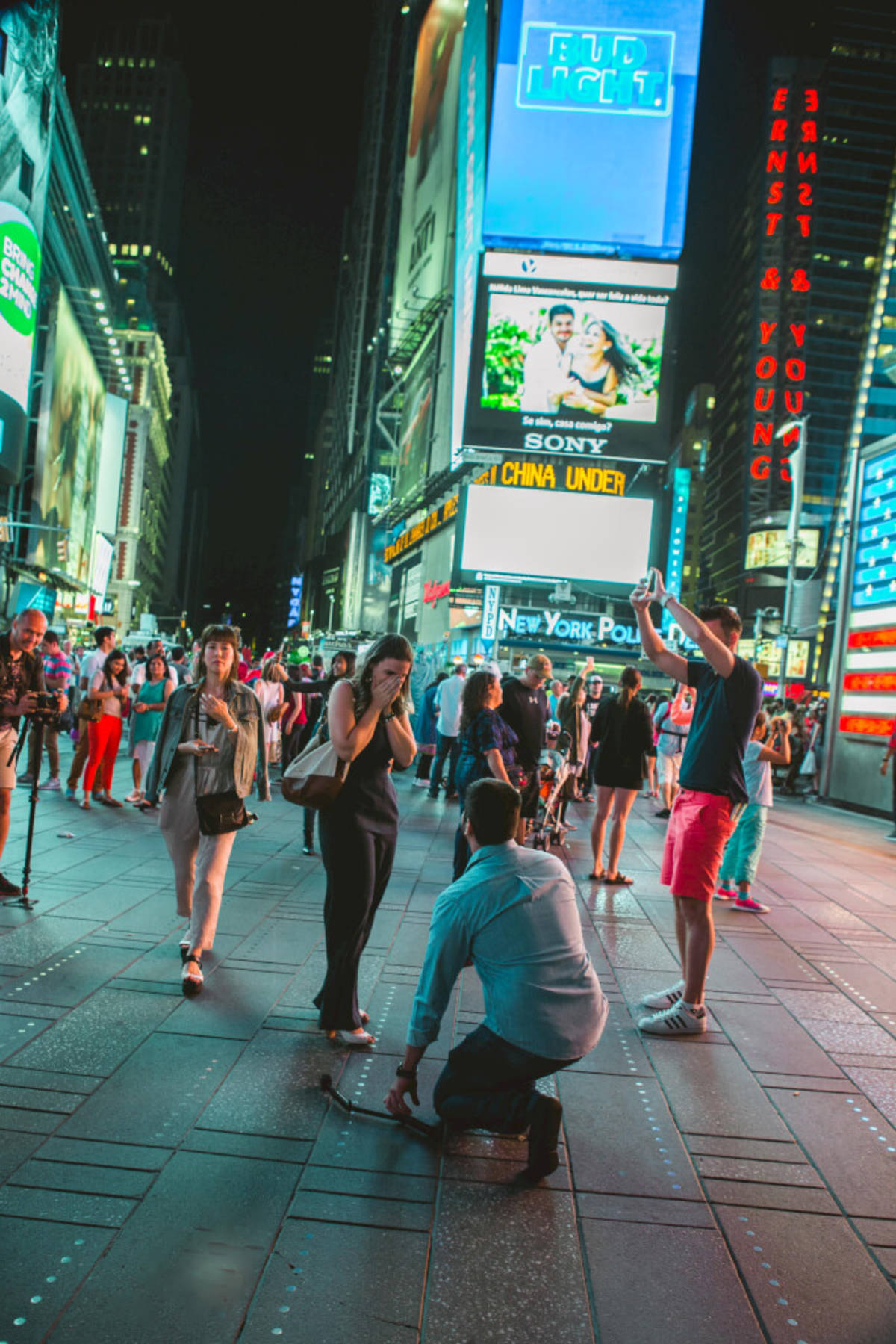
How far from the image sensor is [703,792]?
4801 millimetres

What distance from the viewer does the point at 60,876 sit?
700 centimetres

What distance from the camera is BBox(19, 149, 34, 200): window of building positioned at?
30109 mm

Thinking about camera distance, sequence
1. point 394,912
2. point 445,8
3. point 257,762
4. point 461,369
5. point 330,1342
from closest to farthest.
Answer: point 330,1342 < point 257,762 < point 394,912 < point 461,369 < point 445,8

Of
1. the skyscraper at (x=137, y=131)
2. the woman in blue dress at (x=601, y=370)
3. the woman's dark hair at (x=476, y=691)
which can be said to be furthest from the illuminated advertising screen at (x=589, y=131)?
the skyscraper at (x=137, y=131)

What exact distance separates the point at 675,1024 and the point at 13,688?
442 centimetres

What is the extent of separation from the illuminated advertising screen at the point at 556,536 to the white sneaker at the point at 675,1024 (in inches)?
1479

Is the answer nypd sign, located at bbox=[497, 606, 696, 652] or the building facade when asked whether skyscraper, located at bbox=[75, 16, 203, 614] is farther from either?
nypd sign, located at bbox=[497, 606, 696, 652]

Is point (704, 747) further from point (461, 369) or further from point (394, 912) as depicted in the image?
point (461, 369)

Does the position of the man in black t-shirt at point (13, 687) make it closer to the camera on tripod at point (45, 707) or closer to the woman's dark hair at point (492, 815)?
the camera on tripod at point (45, 707)

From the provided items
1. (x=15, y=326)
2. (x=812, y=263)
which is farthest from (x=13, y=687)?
(x=812, y=263)

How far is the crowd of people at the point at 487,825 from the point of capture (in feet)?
10.4

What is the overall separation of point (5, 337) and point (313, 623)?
9687 cm

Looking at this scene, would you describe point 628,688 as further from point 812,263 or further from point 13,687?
point 812,263

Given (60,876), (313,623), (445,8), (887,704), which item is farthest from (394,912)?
(313,623)
